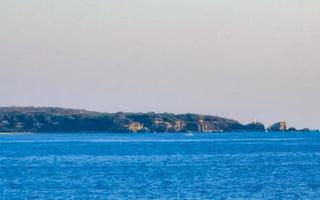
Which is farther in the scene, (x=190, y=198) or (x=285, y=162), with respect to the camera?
(x=285, y=162)

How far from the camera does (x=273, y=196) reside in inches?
2640

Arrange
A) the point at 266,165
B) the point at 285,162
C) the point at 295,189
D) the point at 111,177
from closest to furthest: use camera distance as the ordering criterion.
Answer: the point at 295,189 < the point at 111,177 < the point at 266,165 < the point at 285,162

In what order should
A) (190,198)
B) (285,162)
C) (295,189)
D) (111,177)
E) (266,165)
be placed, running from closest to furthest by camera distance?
(190,198) → (295,189) → (111,177) → (266,165) → (285,162)

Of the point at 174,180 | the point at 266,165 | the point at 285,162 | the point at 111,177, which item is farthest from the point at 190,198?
the point at 285,162

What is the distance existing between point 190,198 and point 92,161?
5552cm

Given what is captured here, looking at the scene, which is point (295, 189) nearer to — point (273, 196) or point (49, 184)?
point (273, 196)

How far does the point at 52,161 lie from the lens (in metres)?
122

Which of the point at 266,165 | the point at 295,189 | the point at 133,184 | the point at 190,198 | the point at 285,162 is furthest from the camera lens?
the point at 285,162

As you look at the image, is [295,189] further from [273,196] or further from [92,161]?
[92,161]

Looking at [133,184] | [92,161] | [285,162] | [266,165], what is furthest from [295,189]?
[92,161]

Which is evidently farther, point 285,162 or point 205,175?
point 285,162

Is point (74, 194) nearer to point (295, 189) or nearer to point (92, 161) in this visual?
point (295, 189)

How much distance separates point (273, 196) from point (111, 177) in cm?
2383

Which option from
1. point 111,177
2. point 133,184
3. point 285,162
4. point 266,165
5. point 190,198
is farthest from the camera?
point 285,162
